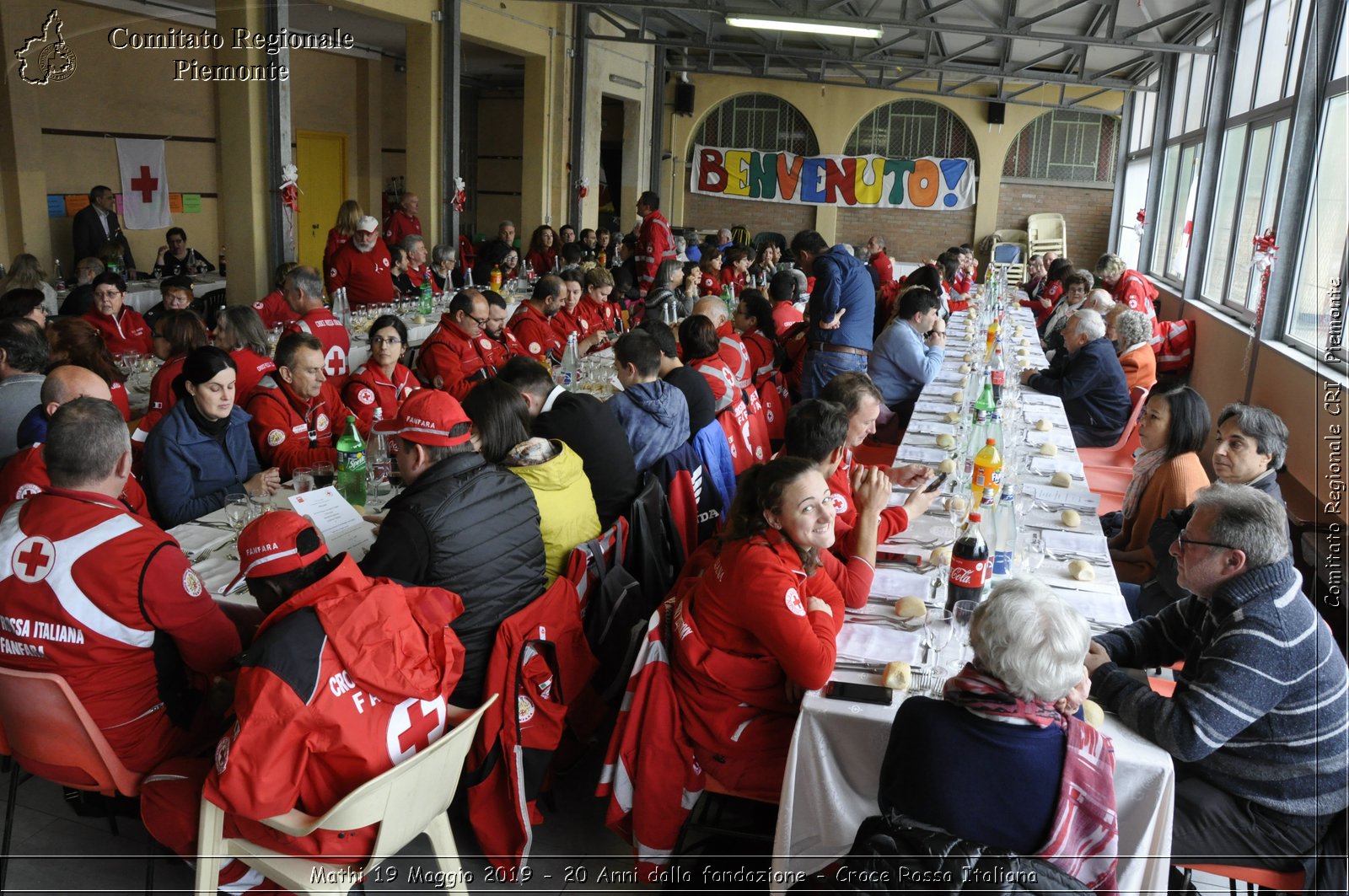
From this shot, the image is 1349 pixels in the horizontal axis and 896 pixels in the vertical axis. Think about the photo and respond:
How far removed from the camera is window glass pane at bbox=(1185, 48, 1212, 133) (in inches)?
424

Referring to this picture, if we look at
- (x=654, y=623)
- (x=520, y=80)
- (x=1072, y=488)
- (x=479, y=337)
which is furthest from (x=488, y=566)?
(x=520, y=80)

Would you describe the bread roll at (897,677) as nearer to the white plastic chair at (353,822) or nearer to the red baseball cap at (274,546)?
the white plastic chair at (353,822)

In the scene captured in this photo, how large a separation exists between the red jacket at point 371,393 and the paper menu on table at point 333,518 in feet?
4.15

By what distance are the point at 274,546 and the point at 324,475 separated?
1503mm

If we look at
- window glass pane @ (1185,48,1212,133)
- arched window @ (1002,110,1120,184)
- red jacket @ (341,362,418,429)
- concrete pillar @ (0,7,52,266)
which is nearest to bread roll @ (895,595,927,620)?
red jacket @ (341,362,418,429)

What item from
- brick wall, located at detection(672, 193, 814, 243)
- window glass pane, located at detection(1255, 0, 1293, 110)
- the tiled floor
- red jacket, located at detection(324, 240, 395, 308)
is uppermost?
window glass pane, located at detection(1255, 0, 1293, 110)

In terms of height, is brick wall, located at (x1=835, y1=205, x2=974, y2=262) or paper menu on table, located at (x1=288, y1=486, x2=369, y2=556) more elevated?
brick wall, located at (x1=835, y1=205, x2=974, y2=262)

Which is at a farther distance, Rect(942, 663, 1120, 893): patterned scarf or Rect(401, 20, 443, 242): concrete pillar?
Rect(401, 20, 443, 242): concrete pillar

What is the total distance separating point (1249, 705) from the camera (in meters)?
2.08

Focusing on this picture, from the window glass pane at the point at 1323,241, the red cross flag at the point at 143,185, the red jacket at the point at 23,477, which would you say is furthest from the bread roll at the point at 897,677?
the red cross flag at the point at 143,185

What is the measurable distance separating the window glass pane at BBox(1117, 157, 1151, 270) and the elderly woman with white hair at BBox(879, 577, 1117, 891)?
14.2 metres

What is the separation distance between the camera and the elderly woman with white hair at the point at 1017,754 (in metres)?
1.68

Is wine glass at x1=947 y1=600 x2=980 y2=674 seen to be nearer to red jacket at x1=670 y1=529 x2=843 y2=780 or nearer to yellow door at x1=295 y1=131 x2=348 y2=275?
red jacket at x1=670 y1=529 x2=843 y2=780

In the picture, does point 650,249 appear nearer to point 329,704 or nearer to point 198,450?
point 198,450
